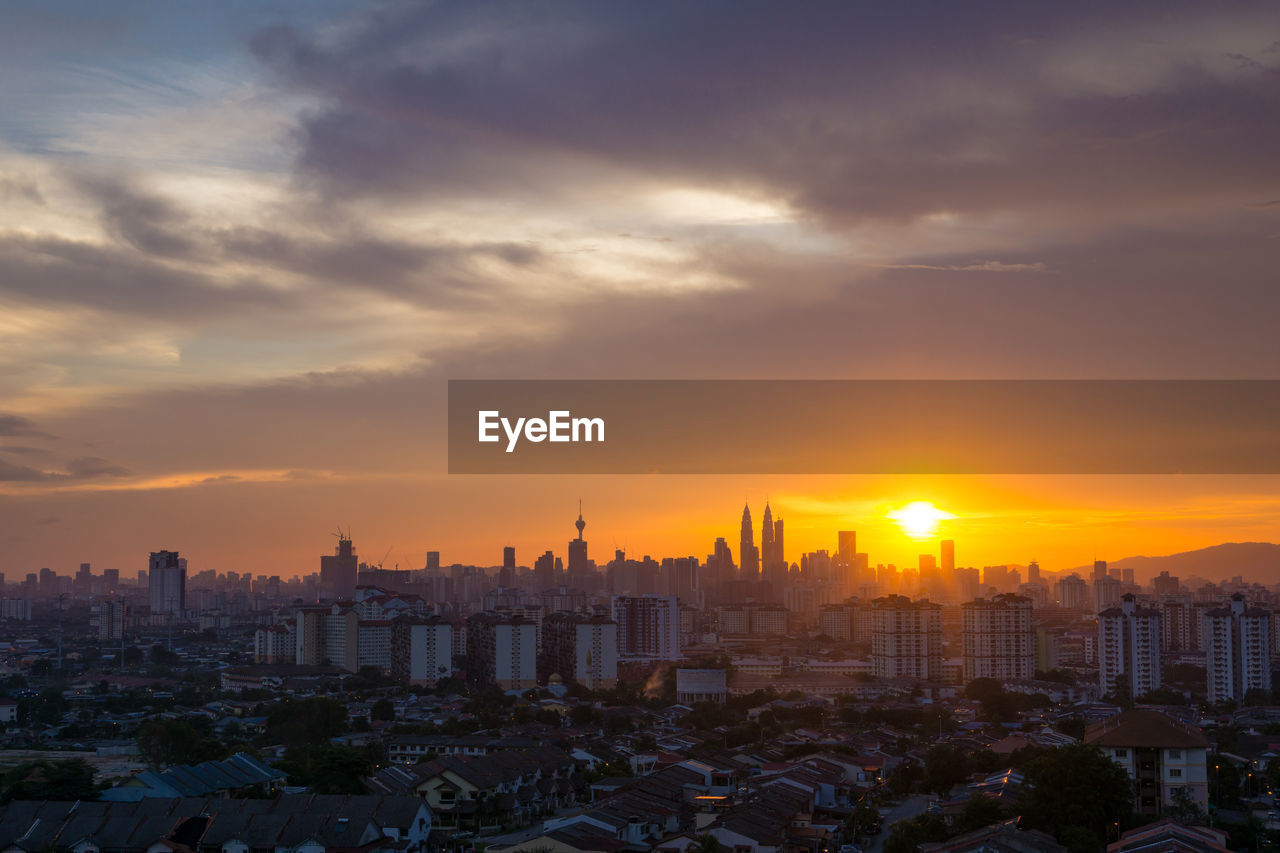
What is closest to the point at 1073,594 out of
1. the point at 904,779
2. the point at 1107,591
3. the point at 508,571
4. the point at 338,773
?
the point at 1107,591

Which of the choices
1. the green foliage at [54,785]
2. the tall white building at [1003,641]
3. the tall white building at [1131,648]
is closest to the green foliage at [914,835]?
the green foliage at [54,785]

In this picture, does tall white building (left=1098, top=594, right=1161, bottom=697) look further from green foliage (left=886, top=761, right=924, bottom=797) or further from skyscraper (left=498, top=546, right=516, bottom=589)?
skyscraper (left=498, top=546, right=516, bottom=589)

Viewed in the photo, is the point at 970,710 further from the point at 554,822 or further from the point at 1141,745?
the point at 554,822

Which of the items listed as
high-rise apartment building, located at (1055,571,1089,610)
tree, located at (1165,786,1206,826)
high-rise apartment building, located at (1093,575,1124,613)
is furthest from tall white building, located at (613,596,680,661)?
high-rise apartment building, located at (1055,571,1089,610)

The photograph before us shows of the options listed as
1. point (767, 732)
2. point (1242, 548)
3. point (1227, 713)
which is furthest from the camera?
point (1242, 548)

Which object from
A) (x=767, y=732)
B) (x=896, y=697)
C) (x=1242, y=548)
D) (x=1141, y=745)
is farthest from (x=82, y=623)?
(x=1242, y=548)

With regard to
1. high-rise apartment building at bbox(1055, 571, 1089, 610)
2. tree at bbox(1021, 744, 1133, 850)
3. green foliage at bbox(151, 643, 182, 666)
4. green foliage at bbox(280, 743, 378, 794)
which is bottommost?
green foliage at bbox(151, 643, 182, 666)

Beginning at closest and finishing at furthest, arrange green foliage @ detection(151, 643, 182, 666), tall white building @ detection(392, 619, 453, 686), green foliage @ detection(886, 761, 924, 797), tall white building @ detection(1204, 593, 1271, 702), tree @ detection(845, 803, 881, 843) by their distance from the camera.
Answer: tree @ detection(845, 803, 881, 843)
green foliage @ detection(886, 761, 924, 797)
tall white building @ detection(1204, 593, 1271, 702)
tall white building @ detection(392, 619, 453, 686)
green foliage @ detection(151, 643, 182, 666)
